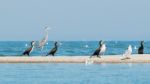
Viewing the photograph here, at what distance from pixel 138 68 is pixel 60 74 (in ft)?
16.8

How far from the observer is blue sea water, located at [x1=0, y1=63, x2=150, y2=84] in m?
→ 27.2

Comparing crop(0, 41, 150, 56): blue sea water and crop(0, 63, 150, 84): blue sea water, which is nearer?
crop(0, 63, 150, 84): blue sea water

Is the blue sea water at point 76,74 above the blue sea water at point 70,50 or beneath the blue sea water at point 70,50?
beneath

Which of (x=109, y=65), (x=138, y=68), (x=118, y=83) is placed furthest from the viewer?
(x=109, y=65)

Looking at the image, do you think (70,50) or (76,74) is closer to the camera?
(76,74)

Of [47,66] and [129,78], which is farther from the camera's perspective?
[47,66]

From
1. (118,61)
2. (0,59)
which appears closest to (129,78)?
(118,61)

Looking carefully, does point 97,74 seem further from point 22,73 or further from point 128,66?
point 128,66

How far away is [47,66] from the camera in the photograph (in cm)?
3650

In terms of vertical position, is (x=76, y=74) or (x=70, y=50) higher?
(x=70, y=50)

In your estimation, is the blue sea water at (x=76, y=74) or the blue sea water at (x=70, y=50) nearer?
the blue sea water at (x=76, y=74)

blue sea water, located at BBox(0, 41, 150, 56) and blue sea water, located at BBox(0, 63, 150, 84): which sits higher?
blue sea water, located at BBox(0, 41, 150, 56)

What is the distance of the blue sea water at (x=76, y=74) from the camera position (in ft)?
89.4

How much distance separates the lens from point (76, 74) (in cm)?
3075
